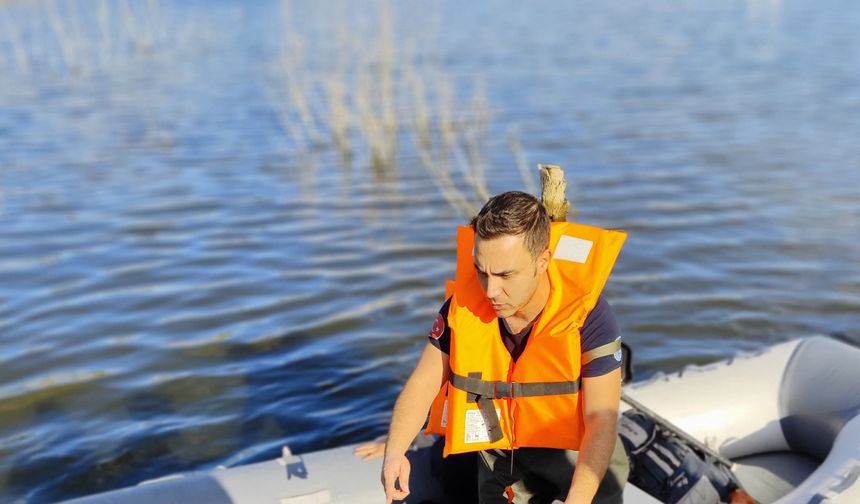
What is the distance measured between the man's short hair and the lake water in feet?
8.06

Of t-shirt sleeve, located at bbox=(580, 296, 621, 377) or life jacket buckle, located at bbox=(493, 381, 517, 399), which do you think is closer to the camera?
t-shirt sleeve, located at bbox=(580, 296, 621, 377)

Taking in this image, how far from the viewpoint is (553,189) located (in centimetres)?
316

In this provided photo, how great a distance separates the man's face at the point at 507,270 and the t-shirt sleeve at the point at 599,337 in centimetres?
19

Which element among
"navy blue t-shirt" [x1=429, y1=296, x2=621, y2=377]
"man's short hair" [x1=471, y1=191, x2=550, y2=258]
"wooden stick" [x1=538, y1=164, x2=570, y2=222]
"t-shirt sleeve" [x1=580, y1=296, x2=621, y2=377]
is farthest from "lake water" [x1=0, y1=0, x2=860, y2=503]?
"man's short hair" [x1=471, y1=191, x2=550, y2=258]

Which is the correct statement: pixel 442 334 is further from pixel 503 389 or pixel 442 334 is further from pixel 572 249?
pixel 572 249

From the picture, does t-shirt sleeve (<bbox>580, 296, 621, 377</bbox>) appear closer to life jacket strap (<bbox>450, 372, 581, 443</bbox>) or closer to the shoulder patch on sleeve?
life jacket strap (<bbox>450, 372, 581, 443</bbox>)

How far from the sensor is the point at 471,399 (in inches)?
111

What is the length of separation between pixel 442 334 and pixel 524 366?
0.26 metres

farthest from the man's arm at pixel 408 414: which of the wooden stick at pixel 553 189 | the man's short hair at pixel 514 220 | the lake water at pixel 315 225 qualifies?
the lake water at pixel 315 225

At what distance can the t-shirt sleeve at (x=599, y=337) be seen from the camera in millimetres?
2621

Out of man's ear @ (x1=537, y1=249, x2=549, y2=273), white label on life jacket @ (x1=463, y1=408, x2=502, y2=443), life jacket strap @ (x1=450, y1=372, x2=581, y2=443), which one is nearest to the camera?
man's ear @ (x1=537, y1=249, x2=549, y2=273)

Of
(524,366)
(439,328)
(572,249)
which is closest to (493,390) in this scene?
(524,366)

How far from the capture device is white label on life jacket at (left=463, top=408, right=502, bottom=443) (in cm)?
281

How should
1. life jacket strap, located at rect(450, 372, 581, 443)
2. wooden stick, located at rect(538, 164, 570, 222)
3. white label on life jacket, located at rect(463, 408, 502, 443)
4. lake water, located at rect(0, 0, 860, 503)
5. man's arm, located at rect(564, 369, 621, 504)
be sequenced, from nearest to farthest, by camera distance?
man's arm, located at rect(564, 369, 621, 504), life jacket strap, located at rect(450, 372, 581, 443), white label on life jacket, located at rect(463, 408, 502, 443), wooden stick, located at rect(538, 164, 570, 222), lake water, located at rect(0, 0, 860, 503)
